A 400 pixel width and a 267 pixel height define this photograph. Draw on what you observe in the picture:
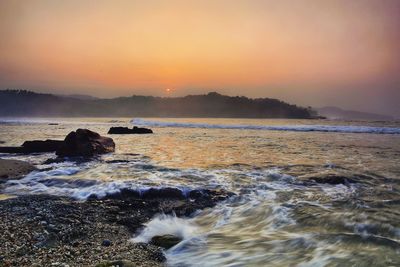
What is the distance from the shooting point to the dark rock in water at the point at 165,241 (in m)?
5.47

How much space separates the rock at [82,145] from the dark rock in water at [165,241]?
11834 mm

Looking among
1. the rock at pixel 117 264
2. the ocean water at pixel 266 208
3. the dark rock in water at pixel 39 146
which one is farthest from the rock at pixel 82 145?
the rock at pixel 117 264

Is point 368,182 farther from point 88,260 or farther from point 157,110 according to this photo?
point 157,110

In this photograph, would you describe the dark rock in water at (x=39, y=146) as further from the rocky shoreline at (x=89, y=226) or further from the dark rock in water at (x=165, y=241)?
the dark rock in water at (x=165, y=241)

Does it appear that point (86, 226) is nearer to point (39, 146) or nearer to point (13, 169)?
point (13, 169)

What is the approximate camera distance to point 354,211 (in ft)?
23.5

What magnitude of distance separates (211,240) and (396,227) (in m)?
3.28

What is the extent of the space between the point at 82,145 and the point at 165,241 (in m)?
12.4

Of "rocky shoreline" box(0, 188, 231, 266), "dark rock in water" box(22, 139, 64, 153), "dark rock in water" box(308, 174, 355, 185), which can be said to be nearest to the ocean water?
"dark rock in water" box(308, 174, 355, 185)

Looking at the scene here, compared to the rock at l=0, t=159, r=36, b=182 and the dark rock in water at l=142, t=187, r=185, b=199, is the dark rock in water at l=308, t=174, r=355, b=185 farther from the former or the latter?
the rock at l=0, t=159, r=36, b=182

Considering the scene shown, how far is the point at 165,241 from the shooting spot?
5.57 meters

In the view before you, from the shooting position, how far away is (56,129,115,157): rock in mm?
16469

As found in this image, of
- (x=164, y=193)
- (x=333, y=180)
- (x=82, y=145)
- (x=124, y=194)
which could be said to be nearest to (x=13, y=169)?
(x=82, y=145)

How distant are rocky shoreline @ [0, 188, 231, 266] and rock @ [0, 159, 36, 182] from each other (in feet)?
10.5
